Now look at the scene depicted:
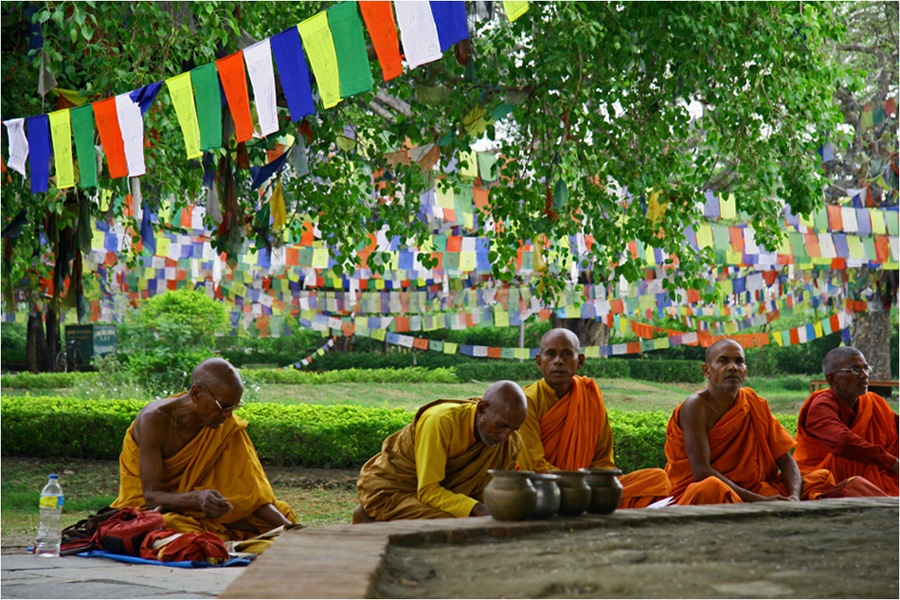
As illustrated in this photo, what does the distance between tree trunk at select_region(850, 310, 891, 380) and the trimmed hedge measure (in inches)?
257

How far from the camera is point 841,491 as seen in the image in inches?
216

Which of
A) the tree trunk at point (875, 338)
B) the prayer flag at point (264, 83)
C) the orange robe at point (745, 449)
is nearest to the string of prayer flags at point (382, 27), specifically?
the prayer flag at point (264, 83)

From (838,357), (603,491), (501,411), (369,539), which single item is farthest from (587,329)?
(369,539)

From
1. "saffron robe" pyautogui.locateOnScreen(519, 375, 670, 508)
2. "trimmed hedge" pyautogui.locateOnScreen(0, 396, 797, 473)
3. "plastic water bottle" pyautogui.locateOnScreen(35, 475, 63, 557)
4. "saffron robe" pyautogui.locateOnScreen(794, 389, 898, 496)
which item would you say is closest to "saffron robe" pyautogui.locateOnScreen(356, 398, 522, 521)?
"saffron robe" pyautogui.locateOnScreen(519, 375, 670, 508)

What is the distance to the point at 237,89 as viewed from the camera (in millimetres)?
5477

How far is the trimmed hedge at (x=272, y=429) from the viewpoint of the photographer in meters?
9.95

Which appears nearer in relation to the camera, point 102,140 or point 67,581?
point 67,581

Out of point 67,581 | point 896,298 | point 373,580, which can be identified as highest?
point 896,298

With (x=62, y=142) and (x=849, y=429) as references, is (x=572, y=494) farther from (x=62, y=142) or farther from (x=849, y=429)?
(x=62, y=142)

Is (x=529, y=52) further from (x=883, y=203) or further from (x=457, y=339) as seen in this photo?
(x=457, y=339)

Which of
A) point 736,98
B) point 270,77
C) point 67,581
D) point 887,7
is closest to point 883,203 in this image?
point 887,7

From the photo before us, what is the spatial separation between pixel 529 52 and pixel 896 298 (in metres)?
11.8

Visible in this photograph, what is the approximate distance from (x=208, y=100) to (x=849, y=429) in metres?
4.82

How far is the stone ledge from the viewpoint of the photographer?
7.08 feet
